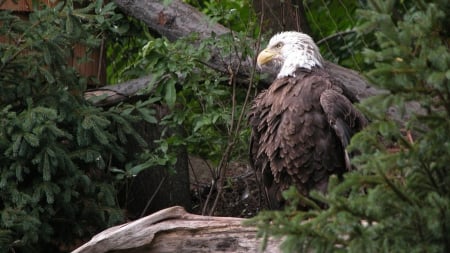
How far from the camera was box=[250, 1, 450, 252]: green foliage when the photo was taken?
2904mm

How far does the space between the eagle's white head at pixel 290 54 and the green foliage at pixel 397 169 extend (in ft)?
8.97

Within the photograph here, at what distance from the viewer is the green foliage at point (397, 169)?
2.90 meters

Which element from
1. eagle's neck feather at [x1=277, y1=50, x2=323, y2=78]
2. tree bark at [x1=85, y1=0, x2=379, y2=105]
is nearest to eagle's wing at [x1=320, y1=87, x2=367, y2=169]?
eagle's neck feather at [x1=277, y1=50, x2=323, y2=78]

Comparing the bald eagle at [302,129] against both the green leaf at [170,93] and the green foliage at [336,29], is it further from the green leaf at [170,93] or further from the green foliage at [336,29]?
the green foliage at [336,29]

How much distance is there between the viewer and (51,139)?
546cm

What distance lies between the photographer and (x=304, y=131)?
537 centimetres

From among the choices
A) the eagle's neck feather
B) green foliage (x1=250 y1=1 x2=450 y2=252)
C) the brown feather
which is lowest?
the brown feather

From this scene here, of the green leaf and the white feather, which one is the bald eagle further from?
the green leaf

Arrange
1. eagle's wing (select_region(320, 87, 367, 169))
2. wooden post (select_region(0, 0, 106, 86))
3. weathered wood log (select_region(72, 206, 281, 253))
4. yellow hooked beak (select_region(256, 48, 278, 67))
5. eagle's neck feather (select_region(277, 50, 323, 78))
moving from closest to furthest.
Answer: weathered wood log (select_region(72, 206, 281, 253)) < eagle's wing (select_region(320, 87, 367, 169)) < eagle's neck feather (select_region(277, 50, 323, 78)) < yellow hooked beak (select_region(256, 48, 278, 67)) < wooden post (select_region(0, 0, 106, 86))

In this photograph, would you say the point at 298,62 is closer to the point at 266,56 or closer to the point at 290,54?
the point at 290,54

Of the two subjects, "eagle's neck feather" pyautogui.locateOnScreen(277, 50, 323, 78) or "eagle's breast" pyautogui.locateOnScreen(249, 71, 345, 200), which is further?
"eagle's neck feather" pyautogui.locateOnScreen(277, 50, 323, 78)

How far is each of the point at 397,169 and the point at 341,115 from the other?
2168mm

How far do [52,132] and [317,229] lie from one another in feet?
8.94

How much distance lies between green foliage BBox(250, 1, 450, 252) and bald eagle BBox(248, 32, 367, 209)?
7.03 feet
